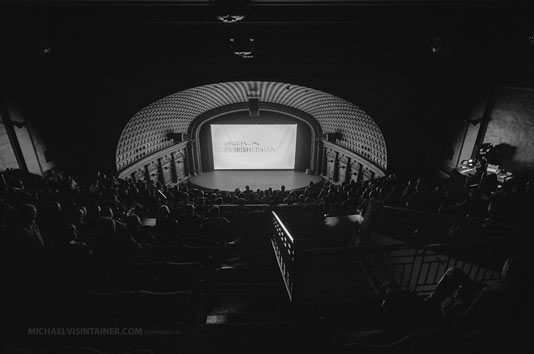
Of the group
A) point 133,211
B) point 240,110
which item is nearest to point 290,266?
point 133,211

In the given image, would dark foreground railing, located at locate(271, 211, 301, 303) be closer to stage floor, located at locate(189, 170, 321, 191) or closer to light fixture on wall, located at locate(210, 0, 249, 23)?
light fixture on wall, located at locate(210, 0, 249, 23)

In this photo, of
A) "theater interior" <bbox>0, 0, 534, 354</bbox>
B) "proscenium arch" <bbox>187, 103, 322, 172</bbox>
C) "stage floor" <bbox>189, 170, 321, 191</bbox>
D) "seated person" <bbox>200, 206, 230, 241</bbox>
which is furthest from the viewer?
"proscenium arch" <bbox>187, 103, 322, 172</bbox>

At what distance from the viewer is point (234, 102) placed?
71.2 ft

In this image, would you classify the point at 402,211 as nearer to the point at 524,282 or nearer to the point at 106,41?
the point at 524,282

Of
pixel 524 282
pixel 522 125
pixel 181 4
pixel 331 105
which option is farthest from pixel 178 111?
pixel 524 282

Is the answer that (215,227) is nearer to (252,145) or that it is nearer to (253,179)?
(253,179)

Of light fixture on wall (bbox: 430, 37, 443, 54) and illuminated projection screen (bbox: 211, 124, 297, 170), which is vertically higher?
light fixture on wall (bbox: 430, 37, 443, 54)

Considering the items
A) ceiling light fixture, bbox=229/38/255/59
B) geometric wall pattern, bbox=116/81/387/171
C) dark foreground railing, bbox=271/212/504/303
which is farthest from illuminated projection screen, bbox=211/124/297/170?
dark foreground railing, bbox=271/212/504/303

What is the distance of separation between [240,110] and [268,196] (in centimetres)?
1030

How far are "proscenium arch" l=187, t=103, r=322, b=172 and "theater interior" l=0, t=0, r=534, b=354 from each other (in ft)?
11.6

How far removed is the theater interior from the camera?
346cm

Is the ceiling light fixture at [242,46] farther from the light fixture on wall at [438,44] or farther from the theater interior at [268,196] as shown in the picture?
the light fixture on wall at [438,44]

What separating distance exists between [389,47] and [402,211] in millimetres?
4565

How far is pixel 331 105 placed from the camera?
18.1m
